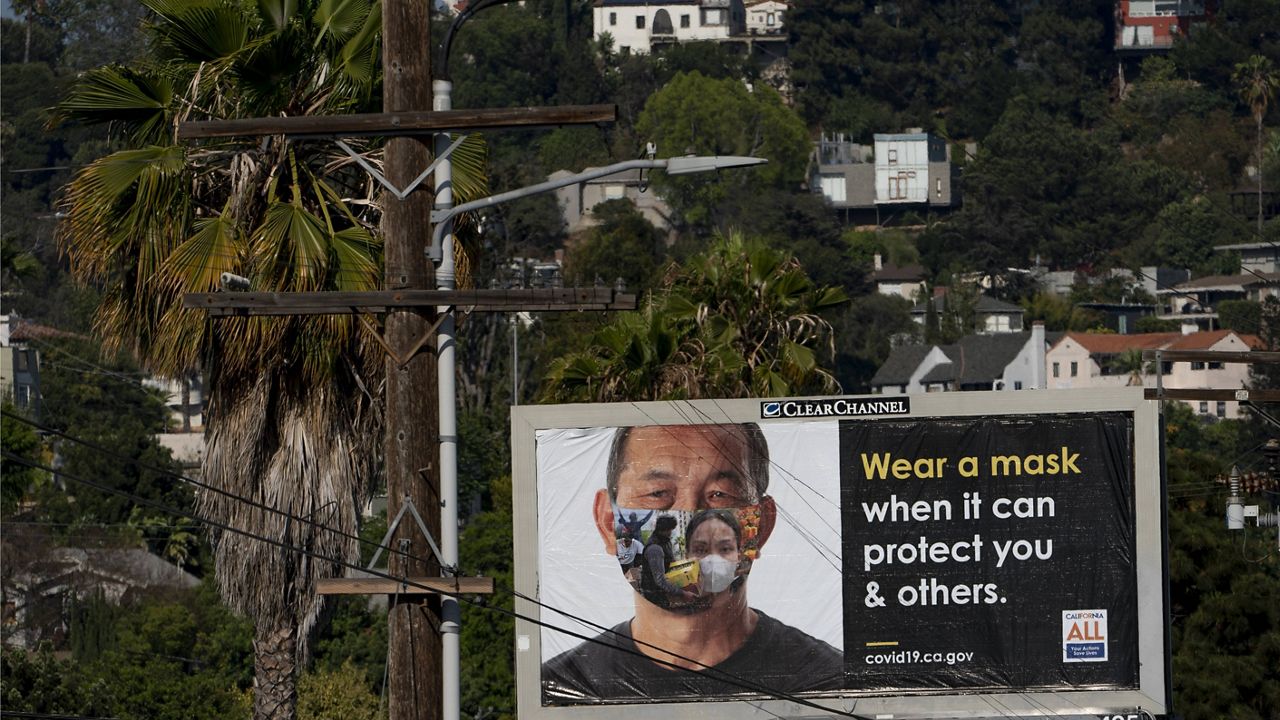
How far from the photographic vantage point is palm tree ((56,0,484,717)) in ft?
63.4

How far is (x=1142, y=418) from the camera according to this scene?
77.7 ft

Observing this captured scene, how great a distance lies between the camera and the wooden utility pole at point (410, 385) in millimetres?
14031

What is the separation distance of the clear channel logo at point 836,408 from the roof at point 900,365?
123m

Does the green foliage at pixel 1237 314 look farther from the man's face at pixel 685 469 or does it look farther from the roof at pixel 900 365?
the man's face at pixel 685 469

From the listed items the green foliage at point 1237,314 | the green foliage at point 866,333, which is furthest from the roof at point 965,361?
the green foliage at point 1237,314

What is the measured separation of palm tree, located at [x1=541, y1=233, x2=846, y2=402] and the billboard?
5.50m

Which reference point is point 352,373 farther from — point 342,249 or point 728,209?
point 728,209

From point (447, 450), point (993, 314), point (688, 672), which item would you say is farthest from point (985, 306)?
point (447, 450)

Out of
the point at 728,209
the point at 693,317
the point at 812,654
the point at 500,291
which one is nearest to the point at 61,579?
the point at 693,317

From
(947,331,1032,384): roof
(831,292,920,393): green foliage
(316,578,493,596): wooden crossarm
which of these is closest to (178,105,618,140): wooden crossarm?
(316,578,493,596): wooden crossarm

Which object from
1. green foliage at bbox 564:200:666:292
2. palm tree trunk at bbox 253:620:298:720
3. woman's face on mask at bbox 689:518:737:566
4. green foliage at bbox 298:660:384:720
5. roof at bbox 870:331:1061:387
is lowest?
green foliage at bbox 298:660:384:720

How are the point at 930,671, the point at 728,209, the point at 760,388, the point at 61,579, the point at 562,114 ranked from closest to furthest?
the point at 562,114, the point at 930,671, the point at 760,388, the point at 61,579, the point at 728,209

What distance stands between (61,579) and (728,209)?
414ft

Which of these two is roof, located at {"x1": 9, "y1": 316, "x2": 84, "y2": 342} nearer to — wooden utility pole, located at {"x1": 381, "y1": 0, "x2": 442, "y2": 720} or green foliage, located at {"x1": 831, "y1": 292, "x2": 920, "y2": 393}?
green foliage, located at {"x1": 831, "y1": 292, "x2": 920, "y2": 393}
